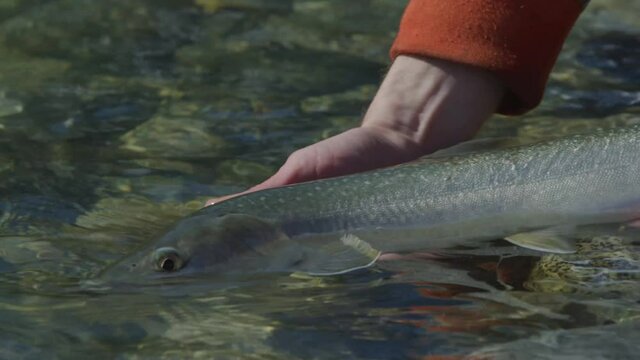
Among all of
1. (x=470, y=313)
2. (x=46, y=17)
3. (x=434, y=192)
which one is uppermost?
(x=46, y=17)

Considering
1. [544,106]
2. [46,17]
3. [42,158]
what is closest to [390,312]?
[42,158]

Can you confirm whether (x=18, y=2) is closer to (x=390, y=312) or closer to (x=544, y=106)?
(x=544, y=106)

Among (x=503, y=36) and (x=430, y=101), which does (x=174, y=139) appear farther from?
(x=503, y=36)

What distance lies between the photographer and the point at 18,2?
705 centimetres

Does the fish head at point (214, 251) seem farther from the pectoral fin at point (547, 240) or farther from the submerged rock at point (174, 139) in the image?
the submerged rock at point (174, 139)

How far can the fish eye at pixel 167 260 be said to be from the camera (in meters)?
3.39

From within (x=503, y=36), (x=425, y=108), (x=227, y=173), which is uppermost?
(x=503, y=36)

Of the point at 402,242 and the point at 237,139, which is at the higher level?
the point at 237,139

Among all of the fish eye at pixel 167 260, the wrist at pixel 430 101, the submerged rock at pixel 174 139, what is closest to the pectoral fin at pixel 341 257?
the fish eye at pixel 167 260

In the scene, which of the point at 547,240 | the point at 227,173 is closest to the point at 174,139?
the point at 227,173

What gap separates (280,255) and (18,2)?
4.07 m

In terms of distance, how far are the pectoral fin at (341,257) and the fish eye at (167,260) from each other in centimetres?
32

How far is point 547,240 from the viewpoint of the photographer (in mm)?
3471

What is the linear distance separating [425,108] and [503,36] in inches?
13.1
